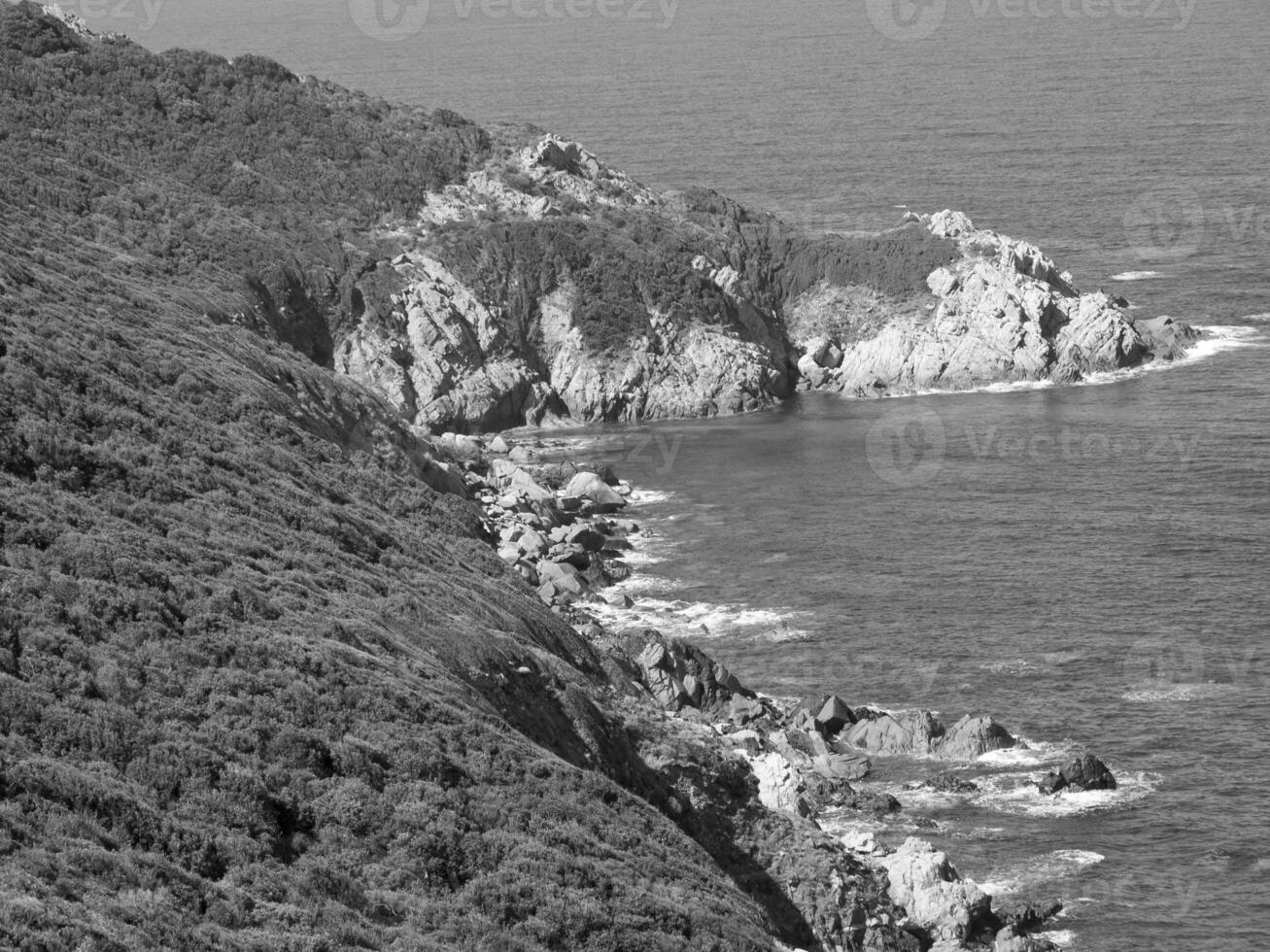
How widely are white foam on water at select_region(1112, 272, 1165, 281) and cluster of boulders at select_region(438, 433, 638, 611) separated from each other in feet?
153

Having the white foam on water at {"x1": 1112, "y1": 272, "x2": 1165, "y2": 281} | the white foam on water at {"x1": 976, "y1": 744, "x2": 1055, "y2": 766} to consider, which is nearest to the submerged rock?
the white foam on water at {"x1": 976, "y1": 744, "x2": 1055, "y2": 766}

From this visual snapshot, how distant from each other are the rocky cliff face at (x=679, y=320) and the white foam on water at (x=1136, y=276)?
27.1ft

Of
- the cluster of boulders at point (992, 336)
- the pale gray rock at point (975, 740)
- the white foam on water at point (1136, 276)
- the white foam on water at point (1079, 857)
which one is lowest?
the white foam on water at point (1079, 857)

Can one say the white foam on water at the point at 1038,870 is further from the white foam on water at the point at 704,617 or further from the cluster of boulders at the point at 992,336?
the cluster of boulders at the point at 992,336

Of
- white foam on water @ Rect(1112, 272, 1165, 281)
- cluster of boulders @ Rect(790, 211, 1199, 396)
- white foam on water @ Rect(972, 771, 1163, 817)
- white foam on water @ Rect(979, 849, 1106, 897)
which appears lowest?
white foam on water @ Rect(979, 849, 1106, 897)

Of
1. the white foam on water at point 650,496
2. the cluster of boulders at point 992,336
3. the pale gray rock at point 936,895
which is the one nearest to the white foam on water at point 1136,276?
the cluster of boulders at point 992,336

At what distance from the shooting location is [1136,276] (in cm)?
12581

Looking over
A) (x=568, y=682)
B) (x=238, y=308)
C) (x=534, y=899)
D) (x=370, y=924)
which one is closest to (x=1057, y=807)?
(x=568, y=682)

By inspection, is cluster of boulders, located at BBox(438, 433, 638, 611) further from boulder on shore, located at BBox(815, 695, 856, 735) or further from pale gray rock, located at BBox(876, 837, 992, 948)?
pale gray rock, located at BBox(876, 837, 992, 948)

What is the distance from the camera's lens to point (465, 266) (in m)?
116

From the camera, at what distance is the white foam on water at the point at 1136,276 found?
125 m

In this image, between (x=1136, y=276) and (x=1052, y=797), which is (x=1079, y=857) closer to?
(x=1052, y=797)

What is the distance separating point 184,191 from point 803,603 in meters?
54.2

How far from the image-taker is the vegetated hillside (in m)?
33.6
